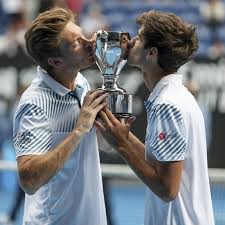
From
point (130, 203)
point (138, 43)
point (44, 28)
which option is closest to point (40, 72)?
point (44, 28)

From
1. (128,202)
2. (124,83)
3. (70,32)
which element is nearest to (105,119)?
(70,32)

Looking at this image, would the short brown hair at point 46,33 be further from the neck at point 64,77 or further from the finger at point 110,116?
the finger at point 110,116

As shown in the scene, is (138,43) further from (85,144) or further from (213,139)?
(213,139)

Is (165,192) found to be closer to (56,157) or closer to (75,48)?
(56,157)

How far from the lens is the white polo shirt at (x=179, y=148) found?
372cm

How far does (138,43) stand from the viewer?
3.95 metres

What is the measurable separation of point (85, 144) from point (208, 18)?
911cm

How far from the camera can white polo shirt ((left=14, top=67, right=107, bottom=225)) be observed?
13.0 ft

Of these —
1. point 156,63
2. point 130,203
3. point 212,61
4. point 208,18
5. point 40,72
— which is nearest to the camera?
point 156,63

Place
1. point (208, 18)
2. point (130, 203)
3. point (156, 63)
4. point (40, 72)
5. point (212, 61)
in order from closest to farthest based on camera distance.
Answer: point (156, 63) < point (40, 72) < point (130, 203) < point (212, 61) < point (208, 18)

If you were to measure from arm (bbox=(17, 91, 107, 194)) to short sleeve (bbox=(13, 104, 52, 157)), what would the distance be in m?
0.05

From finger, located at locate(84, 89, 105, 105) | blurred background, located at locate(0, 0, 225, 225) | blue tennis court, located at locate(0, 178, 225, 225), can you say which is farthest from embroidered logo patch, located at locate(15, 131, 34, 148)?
blue tennis court, located at locate(0, 178, 225, 225)

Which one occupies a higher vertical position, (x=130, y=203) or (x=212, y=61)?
(x=212, y=61)

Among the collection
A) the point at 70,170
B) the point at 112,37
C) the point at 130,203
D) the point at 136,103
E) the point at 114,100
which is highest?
the point at 112,37
